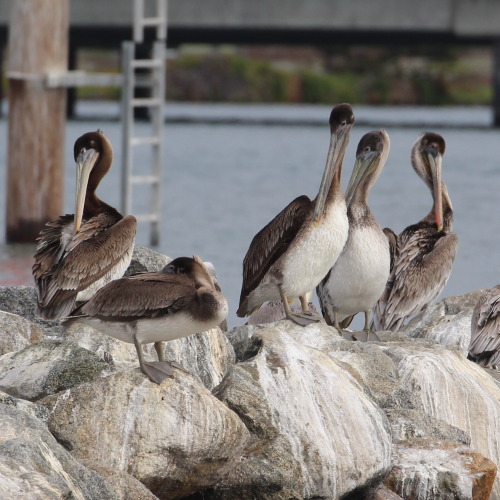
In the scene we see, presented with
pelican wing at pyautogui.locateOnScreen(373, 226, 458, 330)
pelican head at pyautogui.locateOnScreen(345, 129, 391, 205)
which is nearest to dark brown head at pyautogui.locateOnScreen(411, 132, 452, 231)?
pelican wing at pyautogui.locateOnScreen(373, 226, 458, 330)

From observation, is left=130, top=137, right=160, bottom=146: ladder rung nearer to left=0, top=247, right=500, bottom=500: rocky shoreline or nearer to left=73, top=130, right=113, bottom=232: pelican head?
left=73, top=130, right=113, bottom=232: pelican head

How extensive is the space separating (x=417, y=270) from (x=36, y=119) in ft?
18.9

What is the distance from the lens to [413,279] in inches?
282

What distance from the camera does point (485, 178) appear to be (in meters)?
23.8

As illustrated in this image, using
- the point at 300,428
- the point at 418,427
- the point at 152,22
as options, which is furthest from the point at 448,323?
the point at 152,22

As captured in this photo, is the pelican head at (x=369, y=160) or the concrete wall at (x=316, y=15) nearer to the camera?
the pelican head at (x=369, y=160)

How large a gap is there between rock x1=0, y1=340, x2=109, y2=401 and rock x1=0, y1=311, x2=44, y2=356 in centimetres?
47

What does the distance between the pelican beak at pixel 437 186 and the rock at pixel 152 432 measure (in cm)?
332

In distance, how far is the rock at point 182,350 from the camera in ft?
18.1

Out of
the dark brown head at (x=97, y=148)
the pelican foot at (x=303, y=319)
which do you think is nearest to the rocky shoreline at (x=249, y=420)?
the pelican foot at (x=303, y=319)

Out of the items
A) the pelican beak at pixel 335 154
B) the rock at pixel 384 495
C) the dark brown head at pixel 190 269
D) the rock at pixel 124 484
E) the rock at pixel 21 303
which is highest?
the pelican beak at pixel 335 154

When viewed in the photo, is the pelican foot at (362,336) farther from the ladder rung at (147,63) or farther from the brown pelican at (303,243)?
the ladder rung at (147,63)

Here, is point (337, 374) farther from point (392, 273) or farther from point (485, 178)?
point (485, 178)

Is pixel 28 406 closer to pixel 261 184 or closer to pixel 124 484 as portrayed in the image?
pixel 124 484
